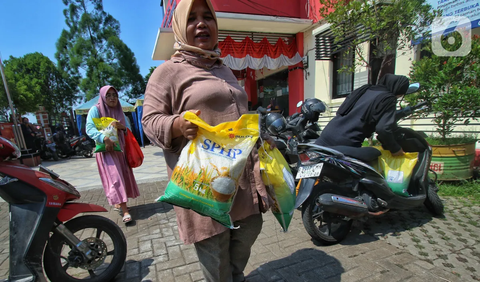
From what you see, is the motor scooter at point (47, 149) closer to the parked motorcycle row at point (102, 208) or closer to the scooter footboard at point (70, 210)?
the parked motorcycle row at point (102, 208)

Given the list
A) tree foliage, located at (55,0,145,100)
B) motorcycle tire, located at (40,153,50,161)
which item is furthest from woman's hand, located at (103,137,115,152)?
tree foliage, located at (55,0,145,100)

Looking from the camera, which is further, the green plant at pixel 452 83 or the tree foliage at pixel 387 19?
the tree foliage at pixel 387 19

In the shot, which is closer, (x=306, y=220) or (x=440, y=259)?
(x=440, y=259)

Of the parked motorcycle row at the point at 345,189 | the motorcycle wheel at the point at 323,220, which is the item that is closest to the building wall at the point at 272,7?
the parked motorcycle row at the point at 345,189

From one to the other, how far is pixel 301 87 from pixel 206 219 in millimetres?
7843

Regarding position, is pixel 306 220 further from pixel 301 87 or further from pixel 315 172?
pixel 301 87

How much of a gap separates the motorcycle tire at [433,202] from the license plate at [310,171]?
1.59 metres

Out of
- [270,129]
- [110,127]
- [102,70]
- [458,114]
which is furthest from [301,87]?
[102,70]

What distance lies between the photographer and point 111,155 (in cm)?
320

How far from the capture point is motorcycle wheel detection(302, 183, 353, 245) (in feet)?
7.71

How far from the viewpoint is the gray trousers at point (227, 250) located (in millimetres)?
1342

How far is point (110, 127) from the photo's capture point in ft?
10.1

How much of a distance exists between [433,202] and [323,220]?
4.85ft

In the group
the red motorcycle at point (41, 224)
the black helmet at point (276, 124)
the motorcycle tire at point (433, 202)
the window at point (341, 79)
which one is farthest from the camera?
the window at point (341, 79)
